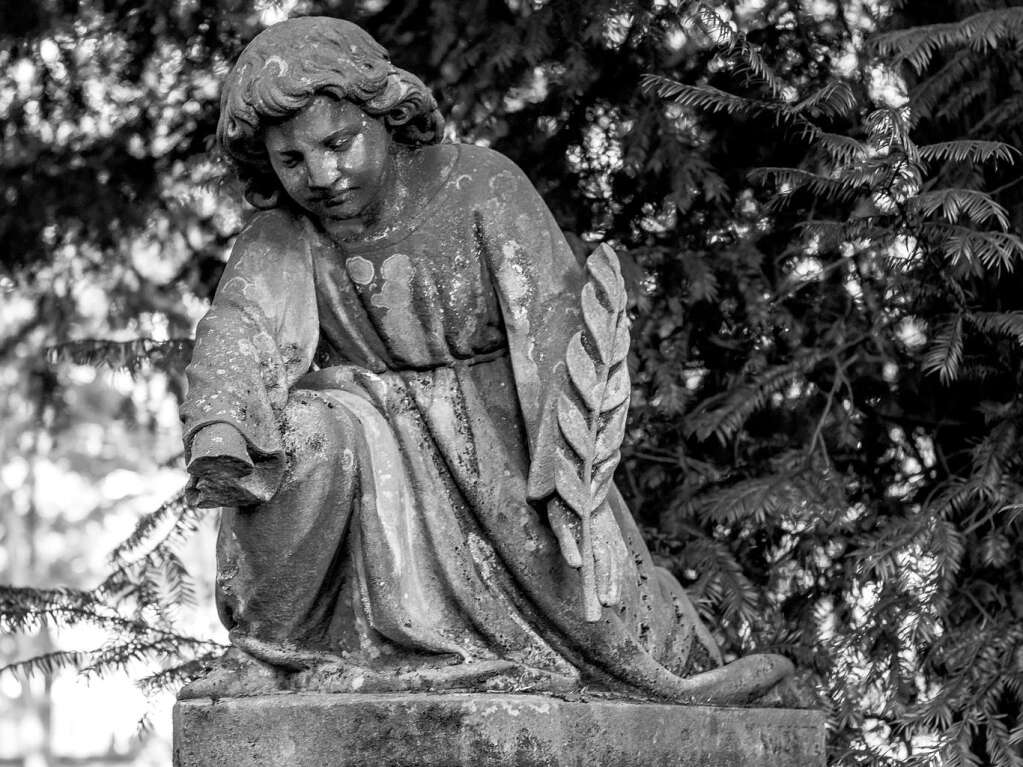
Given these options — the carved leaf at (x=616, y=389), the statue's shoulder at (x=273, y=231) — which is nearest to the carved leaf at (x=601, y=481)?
the carved leaf at (x=616, y=389)

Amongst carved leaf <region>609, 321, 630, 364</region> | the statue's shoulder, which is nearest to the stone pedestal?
carved leaf <region>609, 321, 630, 364</region>

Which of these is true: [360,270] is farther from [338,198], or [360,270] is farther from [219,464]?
[219,464]

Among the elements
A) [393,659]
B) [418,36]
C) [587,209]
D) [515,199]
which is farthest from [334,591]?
[418,36]

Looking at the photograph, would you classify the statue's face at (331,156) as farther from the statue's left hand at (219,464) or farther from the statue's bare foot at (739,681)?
the statue's bare foot at (739,681)

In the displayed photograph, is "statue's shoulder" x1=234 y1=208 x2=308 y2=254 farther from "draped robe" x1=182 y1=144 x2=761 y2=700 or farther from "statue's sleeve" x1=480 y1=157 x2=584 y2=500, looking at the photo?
"statue's sleeve" x1=480 y1=157 x2=584 y2=500

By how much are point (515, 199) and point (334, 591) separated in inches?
35.4

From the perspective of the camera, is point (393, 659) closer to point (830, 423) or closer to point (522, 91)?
point (830, 423)

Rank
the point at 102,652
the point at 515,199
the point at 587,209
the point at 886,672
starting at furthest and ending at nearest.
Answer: the point at 587,209, the point at 102,652, the point at 886,672, the point at 515,199

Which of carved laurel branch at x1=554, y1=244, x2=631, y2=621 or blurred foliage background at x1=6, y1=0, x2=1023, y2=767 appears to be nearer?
carved laurel branch at x1=554, y1=244, x2=631, y2=621

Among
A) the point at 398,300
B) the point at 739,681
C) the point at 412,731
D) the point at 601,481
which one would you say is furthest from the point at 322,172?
the point at 739,681

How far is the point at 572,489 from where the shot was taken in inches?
128

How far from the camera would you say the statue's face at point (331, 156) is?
3389mm

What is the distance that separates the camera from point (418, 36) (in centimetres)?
586

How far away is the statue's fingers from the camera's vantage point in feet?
10.6
